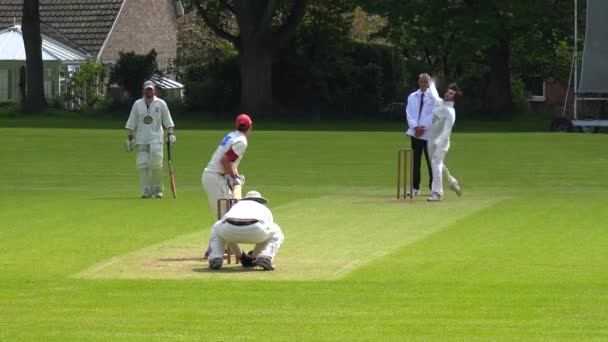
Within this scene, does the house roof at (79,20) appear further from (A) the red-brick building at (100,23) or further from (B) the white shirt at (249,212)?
(B) the white shirt at (249,212)

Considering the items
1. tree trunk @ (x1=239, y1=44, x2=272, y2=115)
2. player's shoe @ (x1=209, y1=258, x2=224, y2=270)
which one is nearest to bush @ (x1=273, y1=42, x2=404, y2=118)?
tree trunk @ (x1=239, y1=44, x2=272, y2=115)

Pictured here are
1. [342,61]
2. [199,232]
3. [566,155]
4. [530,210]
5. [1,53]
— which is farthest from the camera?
[1,53]

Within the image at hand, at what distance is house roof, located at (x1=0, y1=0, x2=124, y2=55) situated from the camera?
239 feet

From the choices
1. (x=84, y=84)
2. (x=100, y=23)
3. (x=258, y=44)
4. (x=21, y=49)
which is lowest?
(x=84, y=84)

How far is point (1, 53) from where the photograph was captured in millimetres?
68062

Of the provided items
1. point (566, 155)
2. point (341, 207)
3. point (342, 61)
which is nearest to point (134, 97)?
point (342, 61)

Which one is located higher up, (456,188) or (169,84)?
(456,188)

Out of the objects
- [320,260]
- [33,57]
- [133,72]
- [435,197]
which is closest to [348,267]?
[320,260]

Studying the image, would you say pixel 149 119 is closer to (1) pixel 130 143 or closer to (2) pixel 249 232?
(1) pixel 130 143

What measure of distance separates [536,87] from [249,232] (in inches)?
2245

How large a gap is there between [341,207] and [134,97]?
122 ft

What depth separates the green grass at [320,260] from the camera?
1124cm

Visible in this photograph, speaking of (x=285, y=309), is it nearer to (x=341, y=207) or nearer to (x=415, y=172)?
(x=341, y=207)

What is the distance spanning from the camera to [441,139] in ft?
73.2
